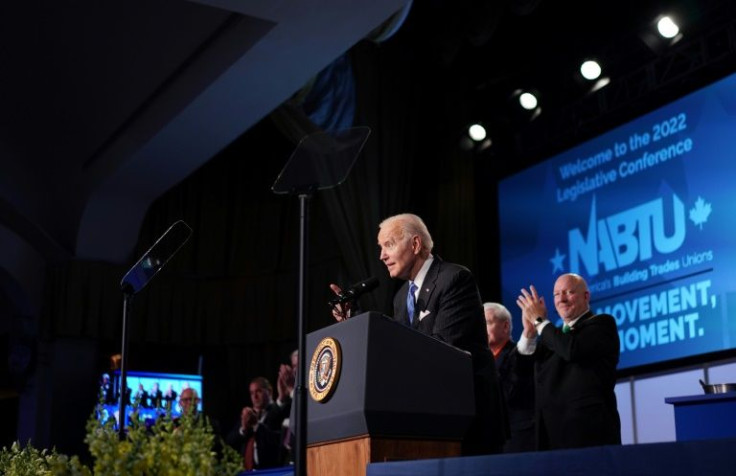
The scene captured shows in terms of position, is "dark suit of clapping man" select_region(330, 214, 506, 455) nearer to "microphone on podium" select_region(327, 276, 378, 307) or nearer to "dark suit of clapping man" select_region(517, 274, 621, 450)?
"microphone on podium" select_region(327, 276, 378, 307)

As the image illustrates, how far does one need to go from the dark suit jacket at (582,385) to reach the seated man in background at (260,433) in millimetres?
2259

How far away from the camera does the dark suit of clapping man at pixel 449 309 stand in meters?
2.93

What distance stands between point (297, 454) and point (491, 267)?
571 centimetres

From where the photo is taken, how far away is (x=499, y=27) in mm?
7934

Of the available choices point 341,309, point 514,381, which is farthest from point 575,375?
point 341,309

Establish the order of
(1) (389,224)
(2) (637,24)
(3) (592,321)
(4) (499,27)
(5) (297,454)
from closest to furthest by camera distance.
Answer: (5) (297,454) < (1) (389,224) < (3) (592,321) < (2) (637,24) < (4) (499,27)

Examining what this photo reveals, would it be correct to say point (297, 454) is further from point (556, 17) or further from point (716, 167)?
point (556, 17)

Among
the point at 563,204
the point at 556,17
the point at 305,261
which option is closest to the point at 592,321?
the point at 305,261

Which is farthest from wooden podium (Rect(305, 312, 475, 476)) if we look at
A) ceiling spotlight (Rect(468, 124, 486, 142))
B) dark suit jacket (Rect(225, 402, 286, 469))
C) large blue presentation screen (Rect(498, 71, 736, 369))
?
ceiling spotlight (Rect(468, 124, 486, 142))

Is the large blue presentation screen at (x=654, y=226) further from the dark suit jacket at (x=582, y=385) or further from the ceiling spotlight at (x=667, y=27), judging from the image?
the dark suit jacket at (x=582, y=385)

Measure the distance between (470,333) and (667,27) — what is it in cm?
419

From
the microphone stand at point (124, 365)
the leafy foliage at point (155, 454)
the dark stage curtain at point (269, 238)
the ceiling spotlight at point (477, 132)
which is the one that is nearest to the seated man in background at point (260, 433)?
the dark stage curtain at point (269, 238)

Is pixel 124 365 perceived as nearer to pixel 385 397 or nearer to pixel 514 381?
pixel 385 397

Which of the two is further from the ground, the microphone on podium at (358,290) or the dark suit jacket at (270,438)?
the microphone on podium at (358,290)
